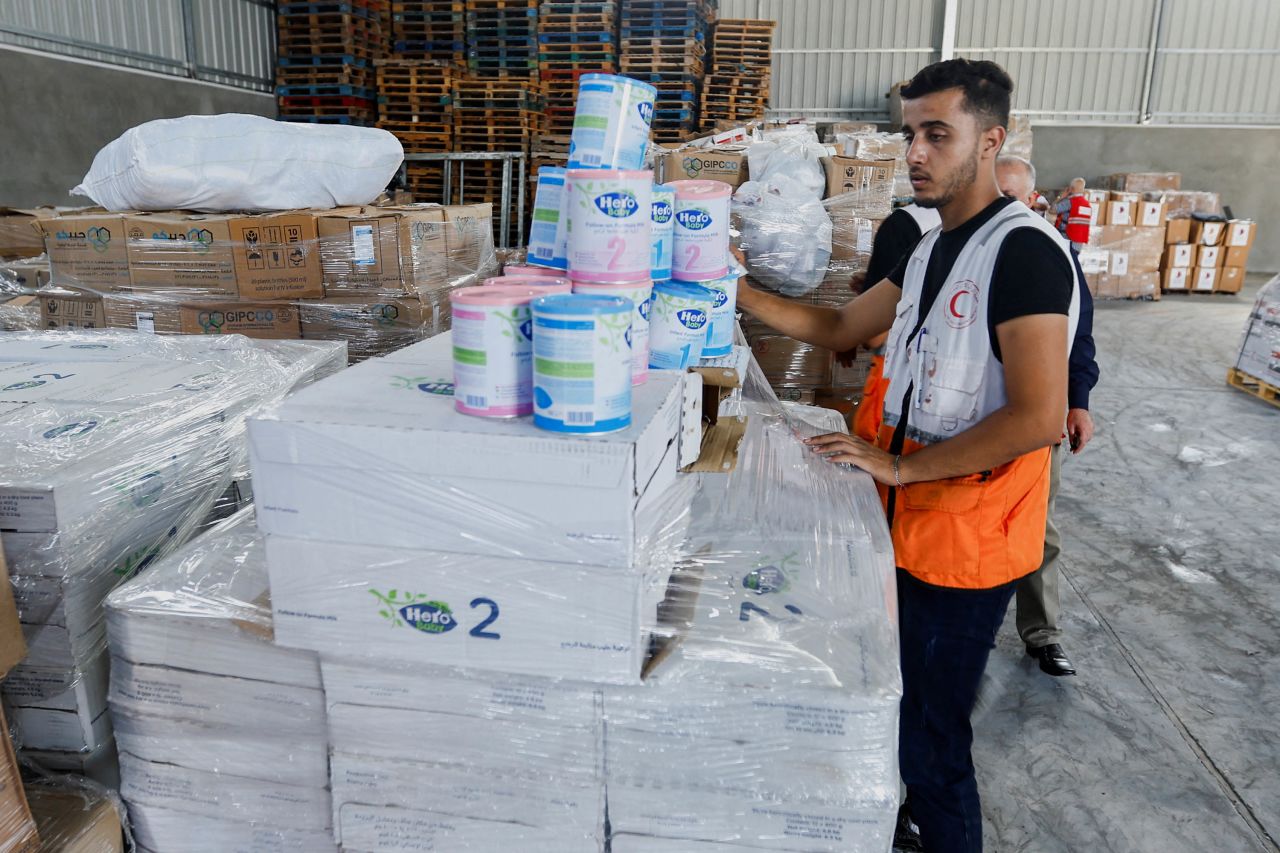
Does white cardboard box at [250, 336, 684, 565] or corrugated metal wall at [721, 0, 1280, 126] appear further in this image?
corrugated metal wall at [721, 0, 1280, 126]

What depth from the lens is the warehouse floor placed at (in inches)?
97.8

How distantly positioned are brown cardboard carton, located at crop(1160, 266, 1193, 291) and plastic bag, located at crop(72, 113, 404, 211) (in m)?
11.9

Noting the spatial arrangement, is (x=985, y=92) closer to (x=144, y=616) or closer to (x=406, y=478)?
(x=406, y=478)

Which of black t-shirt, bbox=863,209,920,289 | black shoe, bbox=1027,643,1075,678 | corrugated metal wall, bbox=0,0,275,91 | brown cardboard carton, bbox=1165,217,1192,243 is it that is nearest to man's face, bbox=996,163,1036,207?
black t-shirt, bbox=863,209,920,289

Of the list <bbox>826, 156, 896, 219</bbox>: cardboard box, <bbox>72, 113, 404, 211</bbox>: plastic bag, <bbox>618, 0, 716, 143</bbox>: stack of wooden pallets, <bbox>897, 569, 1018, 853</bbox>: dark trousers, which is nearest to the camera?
<bbox>897, 569, 1018, 853</bbox>: dark trousers

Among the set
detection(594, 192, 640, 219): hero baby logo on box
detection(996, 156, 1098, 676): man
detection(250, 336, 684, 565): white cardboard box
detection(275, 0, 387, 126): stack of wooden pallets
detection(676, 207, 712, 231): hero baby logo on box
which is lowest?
detection(996, 156, 1098, 676): man

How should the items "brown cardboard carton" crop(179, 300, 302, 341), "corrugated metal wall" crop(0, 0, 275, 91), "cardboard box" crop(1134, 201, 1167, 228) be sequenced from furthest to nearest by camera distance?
"cardboard box" crop(1134, 201, 1167, 228) < "corrugated metal wall" crop(0, 0, 275, 91) < "brown cardboard carton" crop(179, 300, 302, 341)

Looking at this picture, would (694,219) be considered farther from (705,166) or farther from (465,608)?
(705,166)

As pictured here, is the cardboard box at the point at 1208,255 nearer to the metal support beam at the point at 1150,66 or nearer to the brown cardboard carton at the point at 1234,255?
the brown cardboard carton at the point at 1234,255

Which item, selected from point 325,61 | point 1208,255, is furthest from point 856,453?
point 1208,255

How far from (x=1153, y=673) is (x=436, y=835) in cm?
280

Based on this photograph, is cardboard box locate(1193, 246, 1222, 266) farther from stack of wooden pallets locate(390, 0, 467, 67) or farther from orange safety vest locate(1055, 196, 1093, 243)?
stack of wooden pallets locate(390, 0, 467, 67)

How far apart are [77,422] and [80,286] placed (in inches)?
95.5

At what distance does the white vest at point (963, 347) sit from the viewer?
179cm
